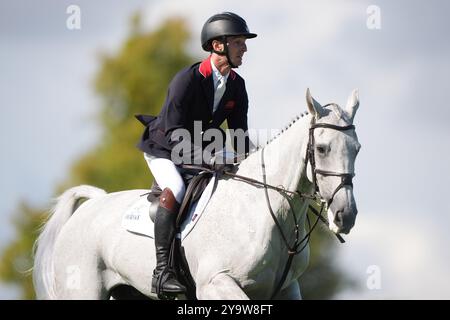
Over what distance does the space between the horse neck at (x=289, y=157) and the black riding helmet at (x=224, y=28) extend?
3.36ft

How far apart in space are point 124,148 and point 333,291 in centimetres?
884

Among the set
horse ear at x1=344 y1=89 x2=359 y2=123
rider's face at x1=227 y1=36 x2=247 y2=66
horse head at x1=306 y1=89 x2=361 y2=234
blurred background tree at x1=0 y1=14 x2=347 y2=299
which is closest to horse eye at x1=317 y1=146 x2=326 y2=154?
horse head at x1=306 y1=89 x2=361 y2=234

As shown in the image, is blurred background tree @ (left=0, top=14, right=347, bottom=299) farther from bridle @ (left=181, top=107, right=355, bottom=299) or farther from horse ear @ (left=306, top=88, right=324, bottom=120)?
horse ear @ (left=306, top=88, right=324, bottom=120)

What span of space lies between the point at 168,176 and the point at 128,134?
79.0ft

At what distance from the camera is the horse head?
860 cm

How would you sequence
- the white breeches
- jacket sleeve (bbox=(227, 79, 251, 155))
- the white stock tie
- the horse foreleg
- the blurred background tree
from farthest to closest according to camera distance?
the blurred background tree < jacket sleeve (bbox=(227, 79, 251, 155)) < the white stock tie < the white breeches < the horse foreleg

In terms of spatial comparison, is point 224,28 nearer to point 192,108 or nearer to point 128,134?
point 192,108

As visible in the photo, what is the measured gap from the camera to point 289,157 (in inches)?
365

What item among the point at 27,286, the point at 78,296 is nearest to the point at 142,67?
the point at 27,286

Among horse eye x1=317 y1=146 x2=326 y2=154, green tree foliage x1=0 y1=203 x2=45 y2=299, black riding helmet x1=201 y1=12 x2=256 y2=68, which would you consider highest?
black riding helmet x1=201 y1=12 x2=256 y2=68

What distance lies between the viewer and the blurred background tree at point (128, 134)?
103 ft

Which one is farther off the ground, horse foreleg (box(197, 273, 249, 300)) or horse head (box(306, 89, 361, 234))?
horse head (box(306, 89, 361, 234))

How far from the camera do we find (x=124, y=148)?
32938 mm
